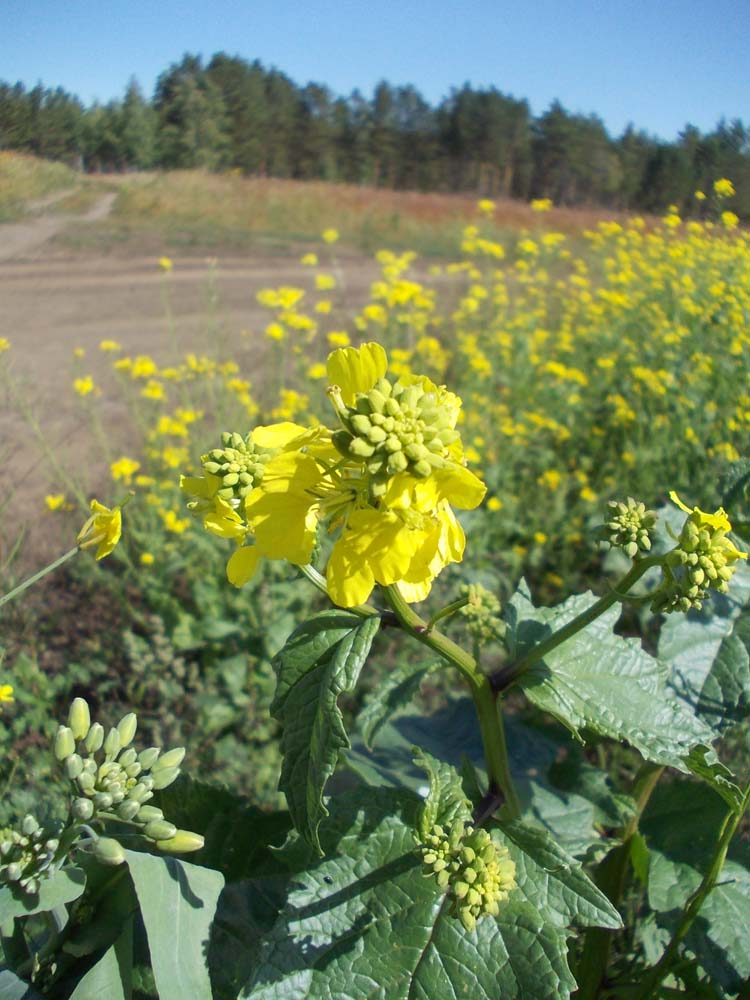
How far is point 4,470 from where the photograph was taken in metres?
4.11

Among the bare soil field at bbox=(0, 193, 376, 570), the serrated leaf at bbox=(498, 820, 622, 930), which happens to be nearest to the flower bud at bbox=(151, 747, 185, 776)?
the serrated leaf at bbox=(498, 820, 622, 930)

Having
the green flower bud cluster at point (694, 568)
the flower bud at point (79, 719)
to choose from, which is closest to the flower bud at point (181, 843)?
the flower bud at point (79, 719)

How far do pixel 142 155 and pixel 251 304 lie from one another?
3.03 m

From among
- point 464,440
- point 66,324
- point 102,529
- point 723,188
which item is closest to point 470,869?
point 102,529

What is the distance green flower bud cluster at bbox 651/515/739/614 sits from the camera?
3.35 ft

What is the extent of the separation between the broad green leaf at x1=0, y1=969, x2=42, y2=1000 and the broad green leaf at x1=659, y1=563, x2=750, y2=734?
130 cm

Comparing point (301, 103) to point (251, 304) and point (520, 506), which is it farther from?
point (520, 506)

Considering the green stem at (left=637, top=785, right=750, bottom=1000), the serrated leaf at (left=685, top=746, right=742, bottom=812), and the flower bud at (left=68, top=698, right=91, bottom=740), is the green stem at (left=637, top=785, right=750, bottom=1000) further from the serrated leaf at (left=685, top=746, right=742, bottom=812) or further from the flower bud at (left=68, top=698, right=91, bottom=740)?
the flower bud at (left=68, top=698, right=91, bottom=740)

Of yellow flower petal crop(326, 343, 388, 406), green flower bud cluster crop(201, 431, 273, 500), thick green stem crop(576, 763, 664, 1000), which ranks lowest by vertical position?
thick green stem crop(576, 763, 664, 1000)

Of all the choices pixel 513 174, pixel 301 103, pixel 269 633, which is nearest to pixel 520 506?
pixel 269 633

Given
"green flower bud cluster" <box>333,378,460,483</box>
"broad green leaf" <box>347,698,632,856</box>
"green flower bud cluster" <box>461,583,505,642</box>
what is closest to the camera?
"green flower bud cluster" <box>333,378,460,483</box>

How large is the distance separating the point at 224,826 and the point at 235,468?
85cm

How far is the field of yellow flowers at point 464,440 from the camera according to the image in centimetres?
306

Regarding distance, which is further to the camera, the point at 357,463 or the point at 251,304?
the point at 251,304
